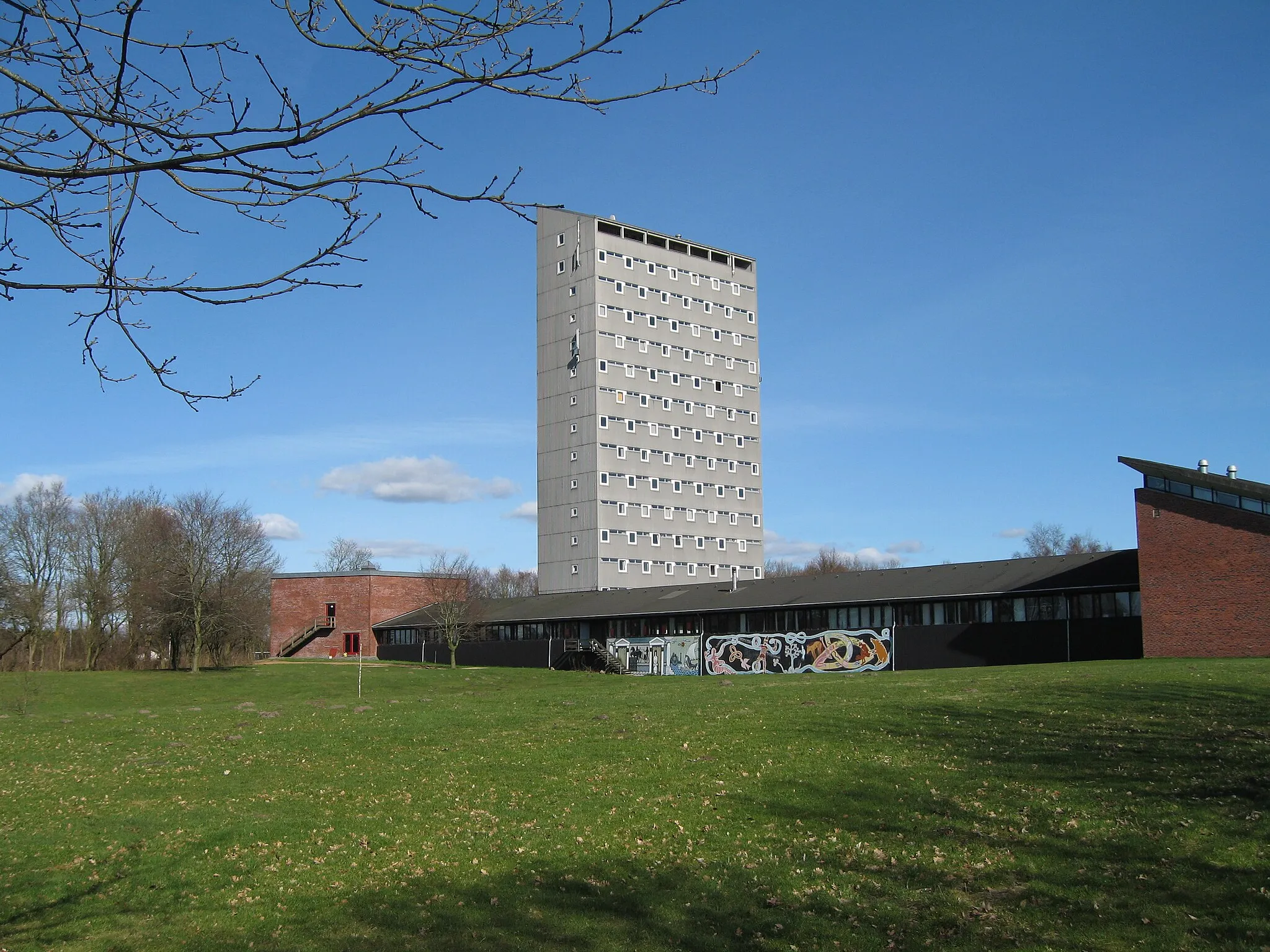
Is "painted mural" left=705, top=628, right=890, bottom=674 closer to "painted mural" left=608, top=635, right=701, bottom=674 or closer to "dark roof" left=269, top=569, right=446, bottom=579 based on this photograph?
"painted mural" left=608, top=635, right=701, bottom=674

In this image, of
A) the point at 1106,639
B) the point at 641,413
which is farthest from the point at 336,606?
the point at 1106,639

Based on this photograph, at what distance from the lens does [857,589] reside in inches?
2378

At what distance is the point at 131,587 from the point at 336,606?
23101 millimetres

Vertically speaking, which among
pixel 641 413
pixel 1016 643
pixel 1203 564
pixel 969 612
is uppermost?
pixel 641 413

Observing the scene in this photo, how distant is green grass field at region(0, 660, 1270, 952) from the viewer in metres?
10.8

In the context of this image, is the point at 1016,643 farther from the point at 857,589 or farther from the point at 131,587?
the point at 131,587

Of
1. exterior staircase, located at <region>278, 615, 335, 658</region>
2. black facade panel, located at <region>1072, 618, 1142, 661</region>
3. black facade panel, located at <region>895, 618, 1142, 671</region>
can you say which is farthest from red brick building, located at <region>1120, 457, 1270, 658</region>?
exterior staircase, located at <region>278, 615, 335, 658</region>

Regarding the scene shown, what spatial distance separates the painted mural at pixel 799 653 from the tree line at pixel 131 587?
32233 millimetres

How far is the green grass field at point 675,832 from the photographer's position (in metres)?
10.8

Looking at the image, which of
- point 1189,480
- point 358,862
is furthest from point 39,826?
point 1189,480

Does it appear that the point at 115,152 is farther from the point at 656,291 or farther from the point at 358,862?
the point at 656,291

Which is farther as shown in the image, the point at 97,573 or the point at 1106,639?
the point at 97,573

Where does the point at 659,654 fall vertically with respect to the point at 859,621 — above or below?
below

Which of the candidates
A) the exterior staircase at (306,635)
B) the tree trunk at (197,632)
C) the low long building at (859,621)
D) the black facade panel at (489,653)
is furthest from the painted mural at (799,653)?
the exterior staircase at (306,635)
